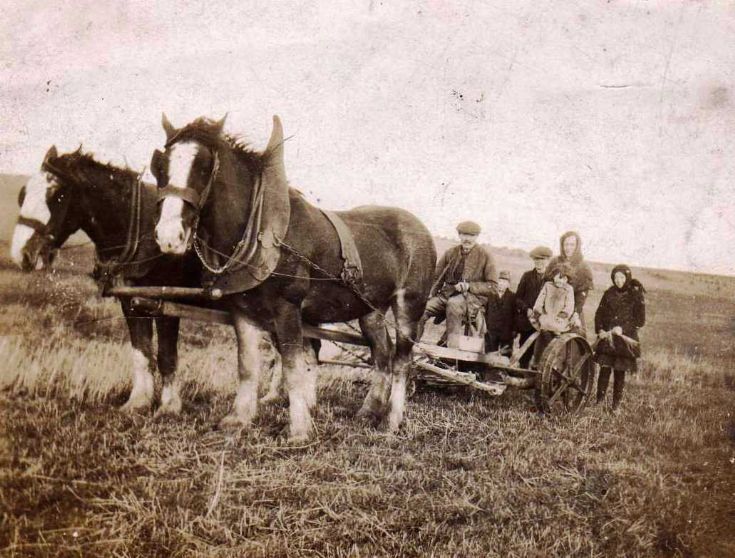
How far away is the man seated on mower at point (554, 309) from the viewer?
4.27 metres

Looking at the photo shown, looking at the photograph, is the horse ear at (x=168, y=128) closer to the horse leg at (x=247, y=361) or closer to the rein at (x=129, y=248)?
the rein at (x=129, y=248)

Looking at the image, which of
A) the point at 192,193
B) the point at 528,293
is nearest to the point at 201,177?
the point at 192,193

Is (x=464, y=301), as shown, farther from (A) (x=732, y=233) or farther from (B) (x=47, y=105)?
(B) (x=47, y=105)

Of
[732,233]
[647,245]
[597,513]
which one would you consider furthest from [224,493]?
[732,233]

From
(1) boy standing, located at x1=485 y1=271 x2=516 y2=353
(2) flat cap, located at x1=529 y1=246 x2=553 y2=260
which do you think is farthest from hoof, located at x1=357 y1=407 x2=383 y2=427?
(2) flat cap, located at x1=529 y1=246 x2=553 y2=260

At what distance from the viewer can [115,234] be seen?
3062mm

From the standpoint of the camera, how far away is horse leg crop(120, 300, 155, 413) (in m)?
3.06

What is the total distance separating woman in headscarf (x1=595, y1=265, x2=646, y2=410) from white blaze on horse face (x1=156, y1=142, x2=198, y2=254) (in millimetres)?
3108

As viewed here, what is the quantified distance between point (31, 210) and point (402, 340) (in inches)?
97.5

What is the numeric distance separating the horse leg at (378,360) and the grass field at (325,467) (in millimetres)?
241

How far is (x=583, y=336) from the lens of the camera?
170 inches

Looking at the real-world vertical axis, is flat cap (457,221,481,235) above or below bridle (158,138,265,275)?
above

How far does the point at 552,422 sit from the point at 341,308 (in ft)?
5.64

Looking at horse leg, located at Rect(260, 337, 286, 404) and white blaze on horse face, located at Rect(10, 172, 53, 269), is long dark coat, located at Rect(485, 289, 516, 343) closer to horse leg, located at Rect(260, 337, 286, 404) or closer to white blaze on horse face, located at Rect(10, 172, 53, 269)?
horse leg, located at Rect(260, 337, 286, 404)
